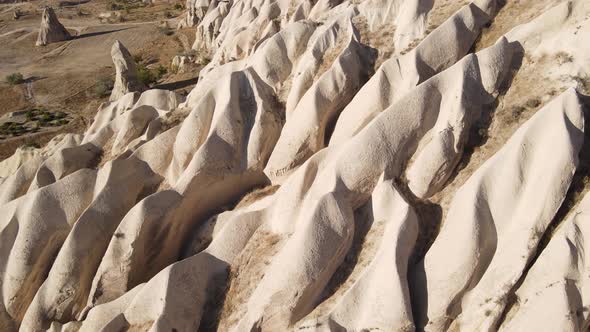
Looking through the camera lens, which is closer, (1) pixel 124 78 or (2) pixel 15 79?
(1) pixel 124 78

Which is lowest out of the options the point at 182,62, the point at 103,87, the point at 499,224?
the point at 103,87

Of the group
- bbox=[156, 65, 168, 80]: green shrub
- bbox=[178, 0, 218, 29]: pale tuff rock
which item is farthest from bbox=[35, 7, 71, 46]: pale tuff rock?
bbox=[156, 65, 168, 80]: green shrub

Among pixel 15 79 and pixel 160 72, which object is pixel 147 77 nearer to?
pixel 160 72

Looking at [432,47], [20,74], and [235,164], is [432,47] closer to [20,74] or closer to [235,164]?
[235,164]

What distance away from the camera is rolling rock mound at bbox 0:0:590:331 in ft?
21.0

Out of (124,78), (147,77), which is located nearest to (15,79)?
(147,77)

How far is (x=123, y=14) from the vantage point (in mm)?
45906

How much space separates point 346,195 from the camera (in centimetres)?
768

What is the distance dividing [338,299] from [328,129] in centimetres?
405

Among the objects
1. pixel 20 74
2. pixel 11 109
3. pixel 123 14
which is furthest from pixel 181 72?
pixel 123 14

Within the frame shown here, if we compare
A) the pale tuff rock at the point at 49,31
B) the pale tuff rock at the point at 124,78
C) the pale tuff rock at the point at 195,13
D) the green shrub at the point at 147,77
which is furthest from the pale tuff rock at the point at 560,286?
the pale tuff rock at the point at 49,31

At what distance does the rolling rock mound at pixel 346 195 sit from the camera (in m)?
6.40

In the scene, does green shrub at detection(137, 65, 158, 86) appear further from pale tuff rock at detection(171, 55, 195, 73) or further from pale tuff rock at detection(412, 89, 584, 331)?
pale tuff rock at detection(412, 89, 584, 331)

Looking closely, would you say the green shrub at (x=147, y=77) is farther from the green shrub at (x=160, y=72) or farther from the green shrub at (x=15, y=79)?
the green shrub at (x=15, y=79)
